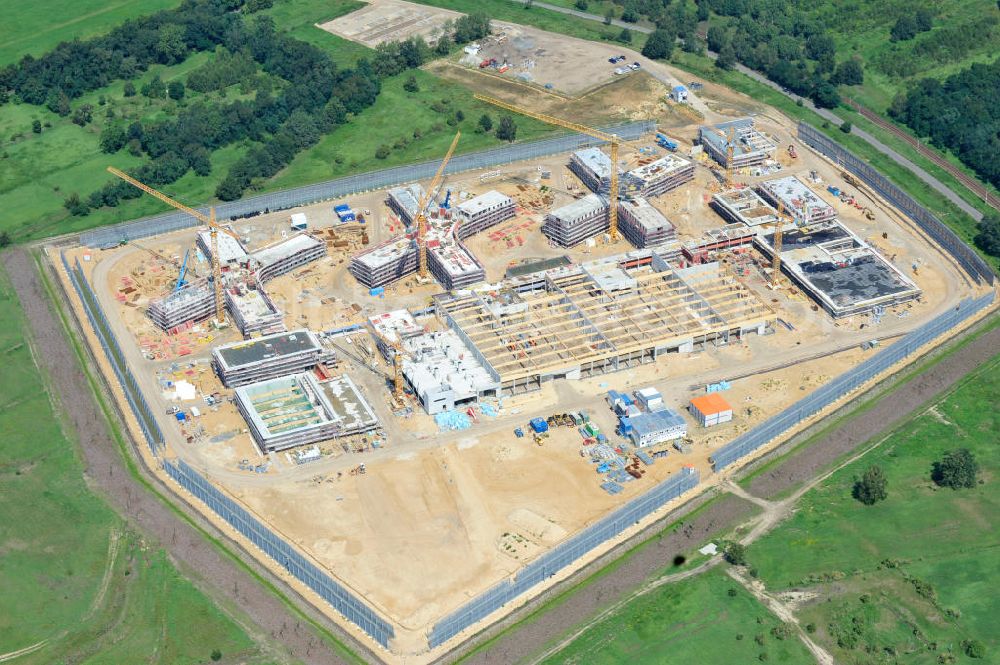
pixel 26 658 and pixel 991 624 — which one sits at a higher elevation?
pixel 991 624

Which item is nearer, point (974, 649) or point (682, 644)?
point (974, 649)

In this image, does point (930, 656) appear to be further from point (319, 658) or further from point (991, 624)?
point (319, 658)

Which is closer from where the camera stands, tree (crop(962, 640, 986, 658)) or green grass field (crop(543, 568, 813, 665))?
tree (crop(962, 640, 986, 658))

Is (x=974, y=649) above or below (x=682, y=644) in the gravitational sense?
above

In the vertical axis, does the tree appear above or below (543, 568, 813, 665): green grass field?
above

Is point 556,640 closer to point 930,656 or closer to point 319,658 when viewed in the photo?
point 319,658

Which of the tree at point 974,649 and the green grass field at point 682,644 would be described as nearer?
the tree at point 974,649

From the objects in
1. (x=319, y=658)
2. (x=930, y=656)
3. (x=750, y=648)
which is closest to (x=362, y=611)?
(x=319, y=658)

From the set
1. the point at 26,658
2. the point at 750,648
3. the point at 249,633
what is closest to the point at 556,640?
the point at 750,648

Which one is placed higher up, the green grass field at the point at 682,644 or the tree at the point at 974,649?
the tree at the point at 974,649
